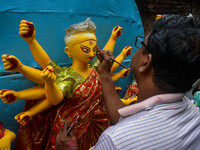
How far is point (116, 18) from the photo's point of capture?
7.45 feet

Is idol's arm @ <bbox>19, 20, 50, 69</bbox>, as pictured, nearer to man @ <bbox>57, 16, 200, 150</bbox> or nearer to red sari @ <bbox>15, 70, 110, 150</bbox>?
red sari @ <bbox>15, 70, 110, 150</bbox>

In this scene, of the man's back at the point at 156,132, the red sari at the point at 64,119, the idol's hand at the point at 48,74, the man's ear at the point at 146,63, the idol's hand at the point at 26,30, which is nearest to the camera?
the man's back at the point at 156,132

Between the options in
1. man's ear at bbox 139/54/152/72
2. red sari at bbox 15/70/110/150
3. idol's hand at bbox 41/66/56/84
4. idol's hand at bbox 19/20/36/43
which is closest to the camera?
man's ear at bbox 139/54/152/72

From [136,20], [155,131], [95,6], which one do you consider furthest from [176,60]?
[136,20]

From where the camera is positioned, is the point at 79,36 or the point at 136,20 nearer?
the point at 79,36

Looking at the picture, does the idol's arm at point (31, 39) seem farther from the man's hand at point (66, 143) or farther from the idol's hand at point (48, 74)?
the man's hand at point (66, 143)

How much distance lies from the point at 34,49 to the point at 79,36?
406 millimetres

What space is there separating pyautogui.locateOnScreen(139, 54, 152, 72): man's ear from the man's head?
14mm

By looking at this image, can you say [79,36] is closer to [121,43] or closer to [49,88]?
[49,88]

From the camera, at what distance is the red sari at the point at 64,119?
162cm

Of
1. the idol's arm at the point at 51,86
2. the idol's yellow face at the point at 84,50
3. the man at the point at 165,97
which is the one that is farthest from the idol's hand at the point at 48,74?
the man at the point at 165,97

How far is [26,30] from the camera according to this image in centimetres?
134

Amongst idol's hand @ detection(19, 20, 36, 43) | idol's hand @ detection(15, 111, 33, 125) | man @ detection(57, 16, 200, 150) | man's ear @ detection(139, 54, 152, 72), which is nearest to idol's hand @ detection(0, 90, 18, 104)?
idol's hand @ detection(15, 111, 33, 125)

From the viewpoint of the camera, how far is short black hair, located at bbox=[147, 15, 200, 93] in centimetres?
75
